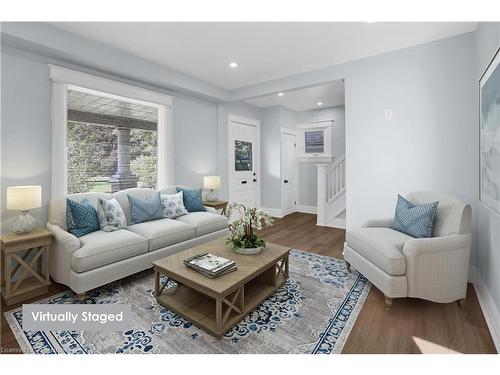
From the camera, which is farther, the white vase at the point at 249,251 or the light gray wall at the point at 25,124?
the light gray wall at the point at 25,124

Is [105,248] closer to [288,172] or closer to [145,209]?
[145,209]

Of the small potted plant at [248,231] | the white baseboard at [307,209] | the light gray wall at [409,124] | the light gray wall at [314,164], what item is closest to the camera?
the small potted plant at [248,231]

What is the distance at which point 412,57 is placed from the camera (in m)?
2.90

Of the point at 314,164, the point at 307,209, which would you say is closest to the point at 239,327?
the point at 307,209

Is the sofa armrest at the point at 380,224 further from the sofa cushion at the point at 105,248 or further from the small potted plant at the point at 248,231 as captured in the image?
the sofa cushion at the point at 105,248

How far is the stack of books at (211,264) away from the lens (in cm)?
188

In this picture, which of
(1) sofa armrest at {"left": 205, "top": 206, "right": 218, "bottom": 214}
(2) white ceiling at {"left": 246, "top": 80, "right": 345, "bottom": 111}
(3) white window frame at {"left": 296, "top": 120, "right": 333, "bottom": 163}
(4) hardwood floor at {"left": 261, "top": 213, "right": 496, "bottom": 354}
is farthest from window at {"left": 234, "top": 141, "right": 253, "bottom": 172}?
(4) hardwood floor at {"left": 261, "top": 213, "right": 496, "bottom": 354}

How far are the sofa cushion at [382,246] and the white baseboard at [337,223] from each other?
2.25 m

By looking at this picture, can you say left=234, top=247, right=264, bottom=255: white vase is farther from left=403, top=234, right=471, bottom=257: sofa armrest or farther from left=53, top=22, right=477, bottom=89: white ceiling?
left=53, top=22, right=477, bottom=89: white ceiling

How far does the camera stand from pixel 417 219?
7.73ft

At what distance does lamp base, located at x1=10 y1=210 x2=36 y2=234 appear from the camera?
7.50 feet

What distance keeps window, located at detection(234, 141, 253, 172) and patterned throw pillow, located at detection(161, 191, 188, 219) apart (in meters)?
2.07

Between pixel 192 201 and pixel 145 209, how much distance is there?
0.76 m

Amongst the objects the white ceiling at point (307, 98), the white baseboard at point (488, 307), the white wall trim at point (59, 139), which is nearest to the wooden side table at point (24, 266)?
the white wall trim at point (59, 139)
